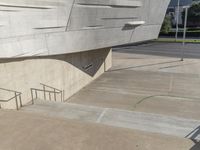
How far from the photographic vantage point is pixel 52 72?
1581 cm

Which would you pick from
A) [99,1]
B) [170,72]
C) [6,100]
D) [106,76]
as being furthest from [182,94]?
[6,100]

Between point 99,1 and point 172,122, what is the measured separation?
8.87 metres

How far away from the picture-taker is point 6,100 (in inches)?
459

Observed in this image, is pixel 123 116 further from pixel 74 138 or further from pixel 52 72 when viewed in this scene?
pixel 52 72

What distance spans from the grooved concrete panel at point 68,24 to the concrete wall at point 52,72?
74cm

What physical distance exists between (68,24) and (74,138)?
28.1 ft

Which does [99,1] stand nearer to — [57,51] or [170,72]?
[57,51]

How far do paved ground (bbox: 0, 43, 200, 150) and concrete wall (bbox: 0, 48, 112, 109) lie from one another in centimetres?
82

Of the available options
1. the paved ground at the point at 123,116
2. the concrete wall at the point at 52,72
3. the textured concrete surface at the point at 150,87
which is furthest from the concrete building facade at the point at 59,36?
the textured concrete surface at the point at 150,87

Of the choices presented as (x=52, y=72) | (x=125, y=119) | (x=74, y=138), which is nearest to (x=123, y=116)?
(x=125, y=119)

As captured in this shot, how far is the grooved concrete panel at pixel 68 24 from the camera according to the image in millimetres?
11379

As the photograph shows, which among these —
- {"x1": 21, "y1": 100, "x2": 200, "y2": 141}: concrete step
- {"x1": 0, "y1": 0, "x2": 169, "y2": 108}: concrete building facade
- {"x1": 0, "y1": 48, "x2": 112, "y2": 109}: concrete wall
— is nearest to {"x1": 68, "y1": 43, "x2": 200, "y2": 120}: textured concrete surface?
{"x1": 0, "y1": 48, "x2": 112, "y2": 109}: concrete wall

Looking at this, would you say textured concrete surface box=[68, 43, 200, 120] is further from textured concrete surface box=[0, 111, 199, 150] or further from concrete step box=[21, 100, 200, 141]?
textured concrete surface box=[0, 111, 199, 150]

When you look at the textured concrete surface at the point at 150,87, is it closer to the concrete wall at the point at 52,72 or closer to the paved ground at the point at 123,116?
the paved ground at the point at 123,116
